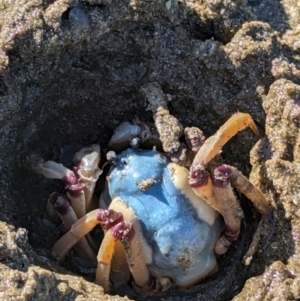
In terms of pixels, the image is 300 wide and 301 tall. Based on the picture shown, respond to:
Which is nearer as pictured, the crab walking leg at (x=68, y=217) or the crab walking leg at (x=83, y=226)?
the crab walking leg at (x=83, y=226)

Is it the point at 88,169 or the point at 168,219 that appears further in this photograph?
the point at 88,169

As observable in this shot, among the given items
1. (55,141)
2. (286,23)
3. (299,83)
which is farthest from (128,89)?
(286,23)

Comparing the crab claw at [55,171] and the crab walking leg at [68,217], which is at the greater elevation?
the crab claw at [55,171]

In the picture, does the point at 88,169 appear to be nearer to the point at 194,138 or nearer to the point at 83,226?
the point at 83,226

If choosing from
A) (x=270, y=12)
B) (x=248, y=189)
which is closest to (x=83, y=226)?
(x=248, y=189)

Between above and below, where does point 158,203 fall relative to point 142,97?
below

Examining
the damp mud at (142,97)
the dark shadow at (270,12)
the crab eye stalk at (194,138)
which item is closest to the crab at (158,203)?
the crab eye stalk at (194,138)

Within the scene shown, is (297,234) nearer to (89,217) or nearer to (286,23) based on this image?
(89,217)

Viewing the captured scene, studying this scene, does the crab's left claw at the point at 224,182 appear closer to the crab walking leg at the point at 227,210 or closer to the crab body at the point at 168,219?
the crab walking leg at the point at 227,210
